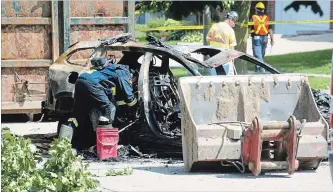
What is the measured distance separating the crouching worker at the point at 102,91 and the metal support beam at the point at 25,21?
10.0 feet

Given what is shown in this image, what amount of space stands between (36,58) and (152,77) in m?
3.23

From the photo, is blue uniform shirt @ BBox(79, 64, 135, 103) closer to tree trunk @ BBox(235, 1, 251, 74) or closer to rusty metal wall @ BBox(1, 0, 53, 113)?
rusty metal wall @ BBox(1, 0, 53, 113)

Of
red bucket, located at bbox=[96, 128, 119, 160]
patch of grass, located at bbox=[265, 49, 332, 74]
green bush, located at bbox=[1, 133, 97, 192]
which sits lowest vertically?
patch of grass, located at bbox=[265, 49, 332, 74]

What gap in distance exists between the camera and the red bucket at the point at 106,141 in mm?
10836

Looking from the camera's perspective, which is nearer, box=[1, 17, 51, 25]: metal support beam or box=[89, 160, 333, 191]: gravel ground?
box=[89, 160, 333, 191]: gravel ground

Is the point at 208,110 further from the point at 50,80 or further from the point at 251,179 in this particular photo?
the point at 50,80

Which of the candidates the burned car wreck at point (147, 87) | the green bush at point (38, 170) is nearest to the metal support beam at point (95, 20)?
the burned car wreck at point (147, 87)

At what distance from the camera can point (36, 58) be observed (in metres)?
14.1

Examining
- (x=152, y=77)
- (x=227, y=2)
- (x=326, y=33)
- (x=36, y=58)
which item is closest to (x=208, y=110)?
(x=152, y=77)

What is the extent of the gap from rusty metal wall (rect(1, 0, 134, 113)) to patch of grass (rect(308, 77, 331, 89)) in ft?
19.8

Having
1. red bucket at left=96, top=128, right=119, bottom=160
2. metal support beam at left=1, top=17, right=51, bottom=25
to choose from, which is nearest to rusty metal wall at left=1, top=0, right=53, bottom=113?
metal support beam at left=1, top=17, right=51, bottom=25

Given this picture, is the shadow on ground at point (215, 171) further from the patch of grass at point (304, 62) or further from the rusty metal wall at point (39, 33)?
the patch of grass at point (304, 62)

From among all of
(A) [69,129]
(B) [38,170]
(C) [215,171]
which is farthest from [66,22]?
(B) [38,170]

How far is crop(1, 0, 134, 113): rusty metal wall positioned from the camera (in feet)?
45.7
